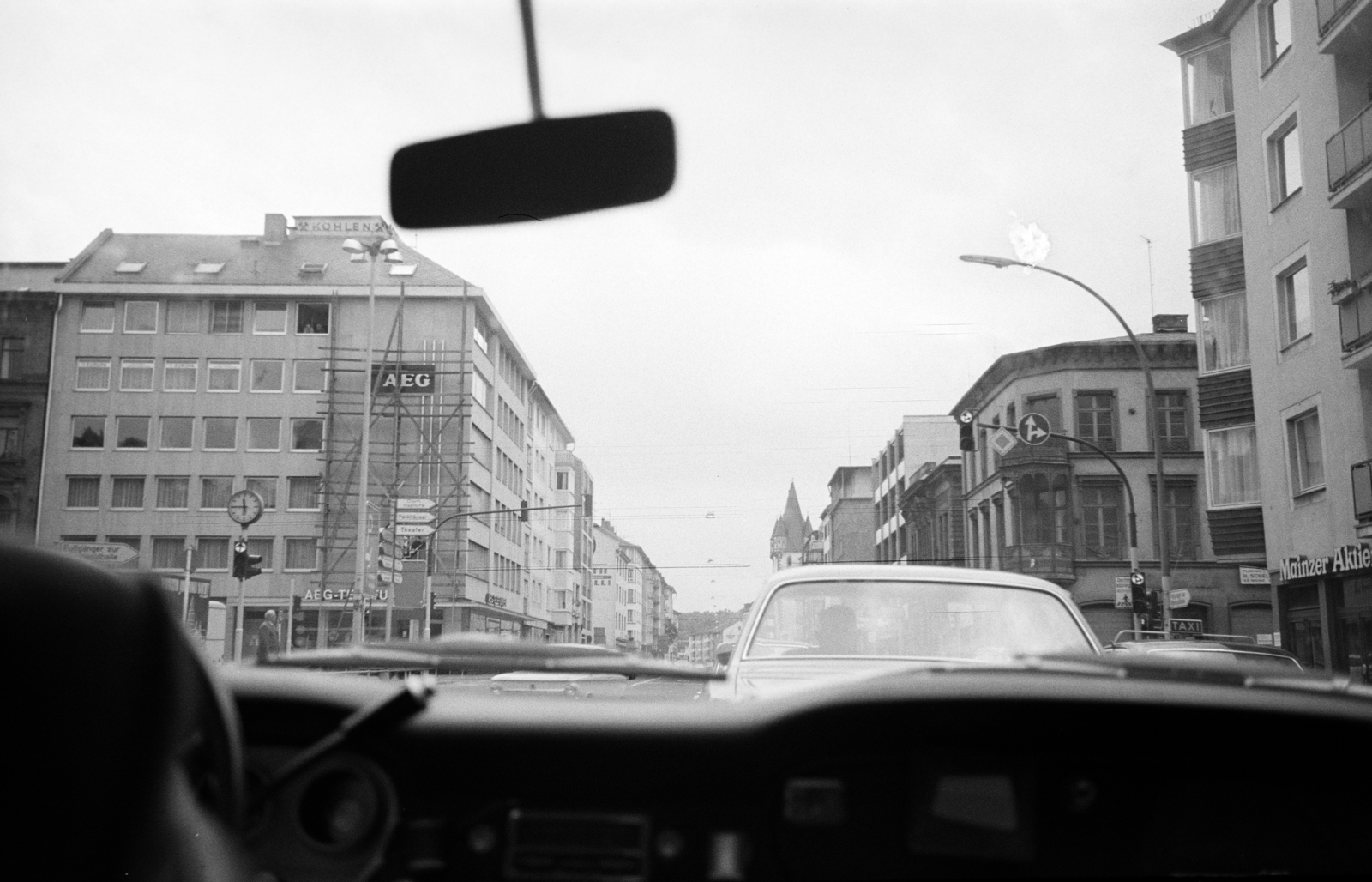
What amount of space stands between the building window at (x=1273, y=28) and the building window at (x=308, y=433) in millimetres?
18982

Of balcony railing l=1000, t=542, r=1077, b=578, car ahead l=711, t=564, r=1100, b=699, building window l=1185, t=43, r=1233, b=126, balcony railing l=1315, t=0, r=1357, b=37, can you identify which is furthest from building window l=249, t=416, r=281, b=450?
balcony railing l=1000, t=542, r=1077, b=578

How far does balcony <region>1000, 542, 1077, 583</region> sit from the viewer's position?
41.8 meters

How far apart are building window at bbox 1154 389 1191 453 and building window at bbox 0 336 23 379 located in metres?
34.5

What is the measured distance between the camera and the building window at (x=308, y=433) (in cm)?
1021

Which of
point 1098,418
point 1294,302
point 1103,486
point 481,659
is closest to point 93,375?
point 481,659

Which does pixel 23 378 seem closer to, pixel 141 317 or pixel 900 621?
pixel 141 317

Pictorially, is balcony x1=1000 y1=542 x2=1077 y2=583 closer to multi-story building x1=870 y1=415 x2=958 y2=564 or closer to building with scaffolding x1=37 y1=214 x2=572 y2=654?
multi-story building x1=870 y1=415 x2=958 y2=564

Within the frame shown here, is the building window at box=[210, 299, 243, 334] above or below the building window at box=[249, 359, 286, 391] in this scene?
above

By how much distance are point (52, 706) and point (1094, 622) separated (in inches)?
1714

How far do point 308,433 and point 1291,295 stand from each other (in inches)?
726

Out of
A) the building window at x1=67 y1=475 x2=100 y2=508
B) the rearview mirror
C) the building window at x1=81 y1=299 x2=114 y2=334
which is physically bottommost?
the building window at x1=67 y1=475 x2=100 y2=508

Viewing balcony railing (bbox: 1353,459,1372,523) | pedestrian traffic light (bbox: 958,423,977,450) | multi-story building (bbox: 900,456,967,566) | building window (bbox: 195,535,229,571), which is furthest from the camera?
multi-story building (bbox: 900,456,967,566)

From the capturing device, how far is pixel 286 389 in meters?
9.54

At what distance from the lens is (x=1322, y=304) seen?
20938mm
